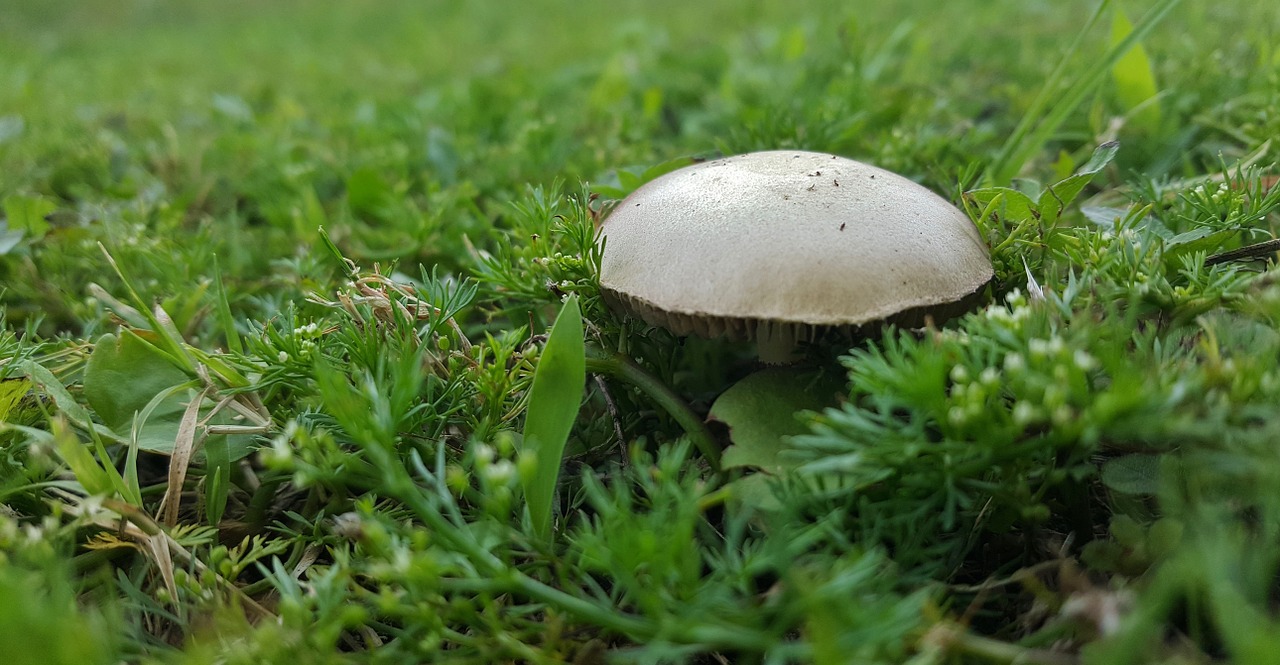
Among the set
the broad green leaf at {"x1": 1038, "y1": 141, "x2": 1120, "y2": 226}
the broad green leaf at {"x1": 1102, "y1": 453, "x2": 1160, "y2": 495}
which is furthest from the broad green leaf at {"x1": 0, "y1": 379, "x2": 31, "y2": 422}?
the broad green leaf at {"x1": 1038, "y1": 141, "x2": 1120, "y2": 226}

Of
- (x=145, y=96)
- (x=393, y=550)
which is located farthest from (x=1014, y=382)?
Result: (x=145, y=96)

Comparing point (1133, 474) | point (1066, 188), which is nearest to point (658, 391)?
point (1133, 474)

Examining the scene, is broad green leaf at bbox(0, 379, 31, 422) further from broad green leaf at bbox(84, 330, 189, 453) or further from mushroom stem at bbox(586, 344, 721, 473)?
mushroom stem at bbox(586, 344, 721, 473)

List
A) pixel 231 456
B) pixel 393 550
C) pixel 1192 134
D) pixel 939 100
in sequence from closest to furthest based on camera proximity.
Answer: pixel 393 550
pixel 231 456
pixel 1192 134
pixel 939 100

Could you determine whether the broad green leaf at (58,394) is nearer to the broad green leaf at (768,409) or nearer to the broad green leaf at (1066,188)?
the broad green leaf at (768,409)

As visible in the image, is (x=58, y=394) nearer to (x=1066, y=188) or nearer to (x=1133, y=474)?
(x=1133, y=474)

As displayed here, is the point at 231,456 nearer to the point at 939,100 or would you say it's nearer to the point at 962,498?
the point at 962,498
